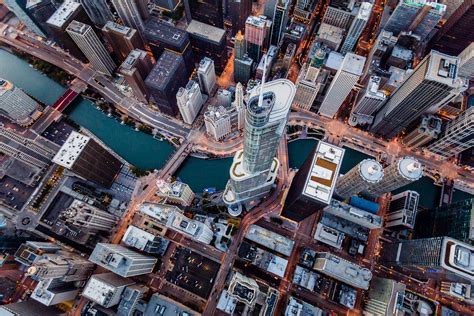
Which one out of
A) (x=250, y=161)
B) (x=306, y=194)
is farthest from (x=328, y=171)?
(x=250, y=161)

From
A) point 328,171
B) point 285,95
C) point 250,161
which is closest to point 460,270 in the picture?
point 328,171

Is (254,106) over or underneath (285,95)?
underneath

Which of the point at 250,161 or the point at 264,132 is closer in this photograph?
the point at 264,132

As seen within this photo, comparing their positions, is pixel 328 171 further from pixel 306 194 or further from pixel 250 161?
pixel 250 161

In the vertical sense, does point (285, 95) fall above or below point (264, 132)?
above

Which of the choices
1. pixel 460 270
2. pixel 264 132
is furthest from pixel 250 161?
pixel 460 270

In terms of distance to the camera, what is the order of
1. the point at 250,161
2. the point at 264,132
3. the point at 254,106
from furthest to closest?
the point at 250,161 → the point at 264,132 → the point at 254,106

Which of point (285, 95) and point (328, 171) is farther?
point (328, 171)

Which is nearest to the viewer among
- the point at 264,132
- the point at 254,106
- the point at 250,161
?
the point at 254,106

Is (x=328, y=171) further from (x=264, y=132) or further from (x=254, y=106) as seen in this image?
(x=254, y=106)
